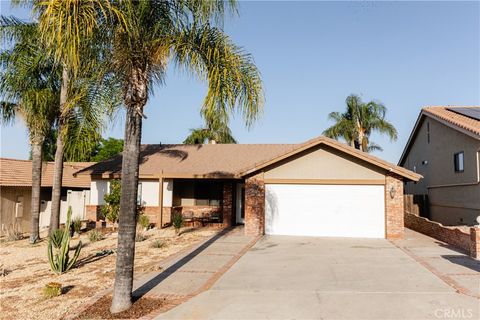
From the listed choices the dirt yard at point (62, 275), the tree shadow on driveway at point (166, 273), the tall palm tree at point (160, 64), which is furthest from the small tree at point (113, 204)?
the tall palm tree at point (160, 64)

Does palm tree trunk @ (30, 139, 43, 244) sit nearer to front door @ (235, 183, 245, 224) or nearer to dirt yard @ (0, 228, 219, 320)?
dirt yard @ (0, 228, 219, 320)

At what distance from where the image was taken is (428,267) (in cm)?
979

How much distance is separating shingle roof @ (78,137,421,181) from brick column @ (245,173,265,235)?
556 millimetres

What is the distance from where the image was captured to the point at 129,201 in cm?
699

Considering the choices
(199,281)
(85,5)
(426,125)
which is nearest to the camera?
(85,5)

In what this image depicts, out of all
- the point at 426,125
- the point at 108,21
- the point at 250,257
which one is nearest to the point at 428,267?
the point at 250,257

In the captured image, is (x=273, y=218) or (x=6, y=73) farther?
(x=273, y=218)

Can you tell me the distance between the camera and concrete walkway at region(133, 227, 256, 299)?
7961mm

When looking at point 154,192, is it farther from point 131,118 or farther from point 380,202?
point 131,118

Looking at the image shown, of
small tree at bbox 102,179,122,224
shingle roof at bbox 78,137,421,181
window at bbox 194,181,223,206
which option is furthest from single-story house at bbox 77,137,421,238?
window at bbox 194,181,223,206

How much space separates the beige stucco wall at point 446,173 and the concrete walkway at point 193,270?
9068 mm

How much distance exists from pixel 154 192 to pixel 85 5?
1435cm

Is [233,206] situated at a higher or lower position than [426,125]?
lower

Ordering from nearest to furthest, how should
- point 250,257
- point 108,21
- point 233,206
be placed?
1. point 108,21
2. point 250,257
3. point 233,206
